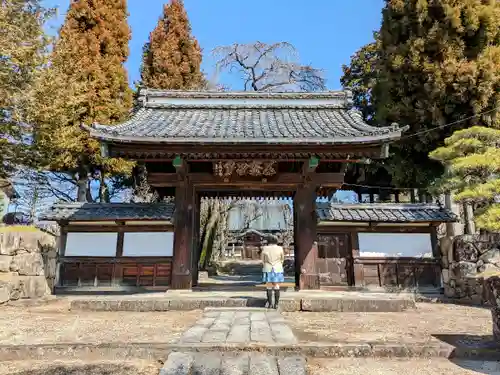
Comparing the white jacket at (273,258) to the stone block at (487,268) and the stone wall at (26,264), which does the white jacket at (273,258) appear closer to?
the stone block at (487,268)

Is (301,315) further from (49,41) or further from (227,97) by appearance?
(49,41)

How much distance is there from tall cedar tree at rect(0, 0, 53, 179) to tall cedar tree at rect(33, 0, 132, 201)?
1.95 meters

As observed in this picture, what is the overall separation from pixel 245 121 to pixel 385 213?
5.23 metres

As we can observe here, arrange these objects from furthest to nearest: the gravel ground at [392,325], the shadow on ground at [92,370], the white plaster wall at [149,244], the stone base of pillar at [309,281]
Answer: the white plaster wall at [149,244] → the stone base of pillar at [309,281] → the gravel ground at [392,325] → the shadow on ground at [92,370]

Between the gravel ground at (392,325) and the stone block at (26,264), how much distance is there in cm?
710

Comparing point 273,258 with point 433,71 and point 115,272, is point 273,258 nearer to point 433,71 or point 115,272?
point 115,272

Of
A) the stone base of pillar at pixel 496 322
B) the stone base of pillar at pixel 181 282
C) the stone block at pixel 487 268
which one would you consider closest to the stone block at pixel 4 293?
the stone base of pillar at pixel 181 282

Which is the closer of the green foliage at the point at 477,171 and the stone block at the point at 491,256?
the green foliage at the point at 477,171

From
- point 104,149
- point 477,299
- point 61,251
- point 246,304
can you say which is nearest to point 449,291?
point 477,299

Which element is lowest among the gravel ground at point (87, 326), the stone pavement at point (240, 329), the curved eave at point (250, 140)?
the gravel ground at point (87, 326)

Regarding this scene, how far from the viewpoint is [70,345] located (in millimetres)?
4289

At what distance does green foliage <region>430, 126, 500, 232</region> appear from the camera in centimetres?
858

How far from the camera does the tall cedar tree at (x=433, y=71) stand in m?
14.0

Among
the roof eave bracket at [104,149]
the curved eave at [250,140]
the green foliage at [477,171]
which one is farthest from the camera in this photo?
the green foliage at [477,171]
